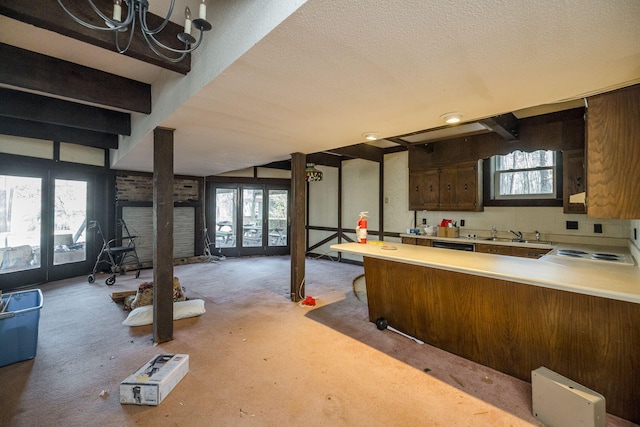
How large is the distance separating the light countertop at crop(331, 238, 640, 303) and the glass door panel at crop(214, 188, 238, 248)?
5502mm

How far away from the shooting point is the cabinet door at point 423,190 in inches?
206

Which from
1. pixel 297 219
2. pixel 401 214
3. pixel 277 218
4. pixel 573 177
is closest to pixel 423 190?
pixel 401 214

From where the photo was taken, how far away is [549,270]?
6.80ft

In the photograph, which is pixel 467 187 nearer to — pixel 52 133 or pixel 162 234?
pixel 162 234

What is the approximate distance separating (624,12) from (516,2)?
47 cm

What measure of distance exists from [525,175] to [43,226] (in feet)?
27.1

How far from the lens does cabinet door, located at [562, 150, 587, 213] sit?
362 cm

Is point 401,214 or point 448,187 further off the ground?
point 448,187

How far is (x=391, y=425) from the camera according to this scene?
175 cm

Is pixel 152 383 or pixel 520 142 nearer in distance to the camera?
pixel 152 383

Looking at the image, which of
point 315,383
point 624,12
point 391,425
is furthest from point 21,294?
point 624,12

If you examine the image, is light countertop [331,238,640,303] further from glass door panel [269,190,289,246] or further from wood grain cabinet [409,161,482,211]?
glass door panel [269,190,289,246]

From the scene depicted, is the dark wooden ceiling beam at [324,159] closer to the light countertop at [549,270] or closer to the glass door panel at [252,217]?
the glass door panel at [252,217]

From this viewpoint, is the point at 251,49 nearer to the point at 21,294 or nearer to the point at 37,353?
the point at 37,353
